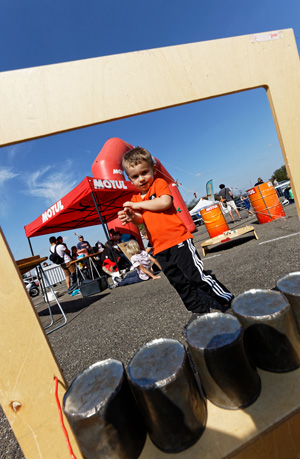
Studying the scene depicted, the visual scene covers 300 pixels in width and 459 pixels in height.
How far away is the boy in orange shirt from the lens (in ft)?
5.25

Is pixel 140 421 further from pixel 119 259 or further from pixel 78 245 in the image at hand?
pixel 78 245

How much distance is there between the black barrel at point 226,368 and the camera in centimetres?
75

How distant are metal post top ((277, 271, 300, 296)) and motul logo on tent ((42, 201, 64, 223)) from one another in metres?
5.61

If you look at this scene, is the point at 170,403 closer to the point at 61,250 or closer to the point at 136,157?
the point at 136,157

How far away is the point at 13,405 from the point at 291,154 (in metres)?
1.41

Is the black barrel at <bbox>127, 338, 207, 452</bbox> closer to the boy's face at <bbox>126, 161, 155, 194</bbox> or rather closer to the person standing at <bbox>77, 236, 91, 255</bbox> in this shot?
the boy's face at <bbox>126, 161, 155, 194</bbox>

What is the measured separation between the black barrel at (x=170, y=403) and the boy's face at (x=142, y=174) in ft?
3.94

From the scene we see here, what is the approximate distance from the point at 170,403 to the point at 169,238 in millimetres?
1077

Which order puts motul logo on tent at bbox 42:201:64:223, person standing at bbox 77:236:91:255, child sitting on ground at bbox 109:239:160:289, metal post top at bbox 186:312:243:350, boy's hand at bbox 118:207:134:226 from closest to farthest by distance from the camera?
1. metal post top at bbox 186:312:243:350
2. boy's hand at bbox 118:207:134:226
3. child sitting on ground at bbox 109:239:160:289
4. motul logo on tent at bbox 42:201:64:223
5. person standing at bbox 77:236:91:255

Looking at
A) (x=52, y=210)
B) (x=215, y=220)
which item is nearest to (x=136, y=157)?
(x=52, y=210)

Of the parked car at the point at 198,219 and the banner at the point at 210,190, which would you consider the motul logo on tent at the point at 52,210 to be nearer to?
the parked car at the point at 198,219

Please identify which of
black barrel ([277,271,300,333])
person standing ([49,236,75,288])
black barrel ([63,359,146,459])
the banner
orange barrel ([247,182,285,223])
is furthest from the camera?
the banner

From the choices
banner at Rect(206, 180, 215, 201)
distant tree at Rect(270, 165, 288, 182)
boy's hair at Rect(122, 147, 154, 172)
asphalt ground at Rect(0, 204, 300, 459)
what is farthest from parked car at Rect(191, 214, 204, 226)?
distant tree at Rect(270, 165, 288, 182)

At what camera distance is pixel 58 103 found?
0.78 metres
